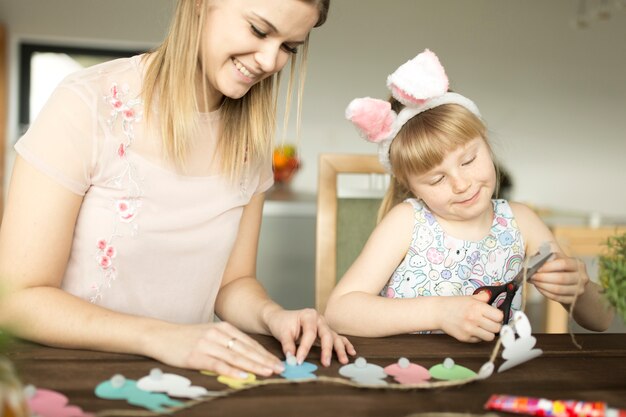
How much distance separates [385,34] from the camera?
4691mm

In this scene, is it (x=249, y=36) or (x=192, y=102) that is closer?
(x=249, y=36)

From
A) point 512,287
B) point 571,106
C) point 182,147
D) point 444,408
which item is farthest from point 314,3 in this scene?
point 571,106

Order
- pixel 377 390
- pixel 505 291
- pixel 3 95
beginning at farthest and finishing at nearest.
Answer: pixel 3 95
pixel 505 291
pixel 377 390

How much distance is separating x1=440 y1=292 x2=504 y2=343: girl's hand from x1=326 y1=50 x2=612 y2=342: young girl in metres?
0.12

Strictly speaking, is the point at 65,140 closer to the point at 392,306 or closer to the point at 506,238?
the point at 392,306

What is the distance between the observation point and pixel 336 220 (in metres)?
1.90

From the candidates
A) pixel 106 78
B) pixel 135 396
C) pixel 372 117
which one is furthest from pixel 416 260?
pixel 135 396

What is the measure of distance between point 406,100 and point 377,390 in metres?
0.81

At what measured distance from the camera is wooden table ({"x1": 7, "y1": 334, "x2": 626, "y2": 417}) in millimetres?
852

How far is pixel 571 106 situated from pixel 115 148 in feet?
13.9

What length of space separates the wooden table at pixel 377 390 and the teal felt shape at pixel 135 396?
0.5 inches

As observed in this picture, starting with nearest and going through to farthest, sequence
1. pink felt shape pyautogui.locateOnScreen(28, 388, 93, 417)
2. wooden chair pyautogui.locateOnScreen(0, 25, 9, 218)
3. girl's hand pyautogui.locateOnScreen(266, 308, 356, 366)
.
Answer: pink felt shape pyautogui.locateOnScreen(28, 388, 93, 417), girl's hand pyautogui.locateOnScreen(266, 308, 356, 366), wooden chair pyautogui.locateOnScreen(0, 25, 9, 218)

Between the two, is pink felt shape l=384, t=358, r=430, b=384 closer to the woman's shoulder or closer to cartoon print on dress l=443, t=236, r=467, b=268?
cartoon print on dress l=443, t=236, r=467, b=268

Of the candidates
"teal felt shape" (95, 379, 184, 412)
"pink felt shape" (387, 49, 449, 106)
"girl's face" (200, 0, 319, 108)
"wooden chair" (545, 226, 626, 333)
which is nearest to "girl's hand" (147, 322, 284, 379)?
"teal felt shape" (95, 379, 184, 412)
